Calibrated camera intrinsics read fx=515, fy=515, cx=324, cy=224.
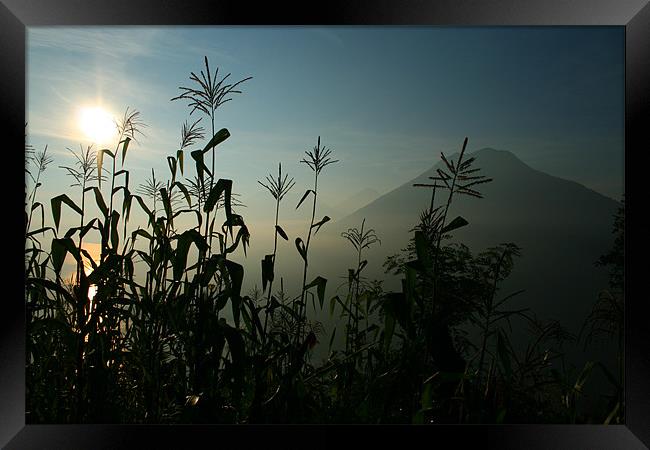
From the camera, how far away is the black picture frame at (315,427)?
1.28 m

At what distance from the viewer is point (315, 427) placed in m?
1.33

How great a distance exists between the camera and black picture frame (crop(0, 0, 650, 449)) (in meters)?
1.28

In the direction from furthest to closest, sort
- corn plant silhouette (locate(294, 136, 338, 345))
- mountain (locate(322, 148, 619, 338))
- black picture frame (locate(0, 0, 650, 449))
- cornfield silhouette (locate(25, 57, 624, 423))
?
mountain (locate(322, 148, 619, 338)) < corn plant silhouette (locate(294, 136, 338, 345)) < cornfield silhouette (locate(25, 57, 624, 423)) < black picture frame (locate(0, 0, 650, 449))

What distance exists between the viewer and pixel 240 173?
7.61ft

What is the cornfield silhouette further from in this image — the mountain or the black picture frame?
the mountain

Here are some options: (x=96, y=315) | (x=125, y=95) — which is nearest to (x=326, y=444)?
(x=96, y=315)

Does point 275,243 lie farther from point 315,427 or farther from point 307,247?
point 315,427

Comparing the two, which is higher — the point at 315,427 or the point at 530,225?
the point at 530,225

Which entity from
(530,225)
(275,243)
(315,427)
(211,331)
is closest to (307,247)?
(275,243)

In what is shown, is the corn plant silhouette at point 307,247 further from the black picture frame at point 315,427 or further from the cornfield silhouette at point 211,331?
the black picture frame at point 315,427

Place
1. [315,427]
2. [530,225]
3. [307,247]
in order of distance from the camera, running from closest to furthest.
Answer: [315,427], [307,247], [530,225]

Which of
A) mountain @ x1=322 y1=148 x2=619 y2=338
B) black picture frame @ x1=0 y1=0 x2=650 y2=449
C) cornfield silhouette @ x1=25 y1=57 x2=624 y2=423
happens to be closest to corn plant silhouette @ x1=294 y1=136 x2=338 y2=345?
cornfield silhouette @ x1=25 y1=57 x2=624 y2=423

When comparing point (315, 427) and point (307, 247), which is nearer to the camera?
point (315, 427)

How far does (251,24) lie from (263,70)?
3.79 feet
